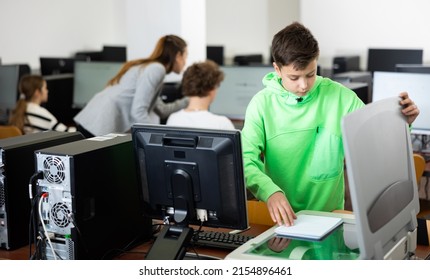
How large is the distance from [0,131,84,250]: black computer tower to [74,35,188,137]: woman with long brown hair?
179 cm

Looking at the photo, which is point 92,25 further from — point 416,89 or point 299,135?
point 299,135

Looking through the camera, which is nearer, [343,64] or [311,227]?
[311,227]

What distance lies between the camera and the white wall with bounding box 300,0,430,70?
6609 mm

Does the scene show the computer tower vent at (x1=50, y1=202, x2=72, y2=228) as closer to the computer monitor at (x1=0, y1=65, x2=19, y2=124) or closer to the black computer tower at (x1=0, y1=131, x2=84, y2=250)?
the black computer tower at (x1=0, y1=131, x2=84, y2=250)

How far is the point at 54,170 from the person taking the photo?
6.74 ft

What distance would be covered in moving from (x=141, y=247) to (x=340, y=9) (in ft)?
17.2

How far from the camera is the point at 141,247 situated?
2.29 metres

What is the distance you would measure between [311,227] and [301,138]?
45 cm

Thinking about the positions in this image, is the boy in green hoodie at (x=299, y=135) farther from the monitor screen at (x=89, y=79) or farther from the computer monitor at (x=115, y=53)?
the computer monitor at (x=115, y=53)

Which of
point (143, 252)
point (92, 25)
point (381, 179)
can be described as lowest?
point (143, 252)

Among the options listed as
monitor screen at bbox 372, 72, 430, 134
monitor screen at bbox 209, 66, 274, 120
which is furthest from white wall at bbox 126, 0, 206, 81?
monitor screen at bbox 372, 72, 430, 134

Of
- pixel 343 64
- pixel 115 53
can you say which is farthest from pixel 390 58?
pixel 115 53

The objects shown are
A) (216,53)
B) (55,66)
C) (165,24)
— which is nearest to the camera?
(165,24)

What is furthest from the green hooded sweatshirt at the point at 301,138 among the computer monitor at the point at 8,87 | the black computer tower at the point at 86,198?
the computer monitor at the point at 8,87
